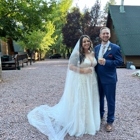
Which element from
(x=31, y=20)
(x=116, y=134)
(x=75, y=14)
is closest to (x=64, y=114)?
(x=116, y=134)

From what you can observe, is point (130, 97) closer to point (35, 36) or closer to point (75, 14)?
point (75, 14)

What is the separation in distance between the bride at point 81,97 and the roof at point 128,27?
1299cm

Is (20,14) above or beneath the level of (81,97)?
above

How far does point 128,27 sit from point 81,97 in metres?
15.6

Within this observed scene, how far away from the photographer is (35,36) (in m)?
24.0

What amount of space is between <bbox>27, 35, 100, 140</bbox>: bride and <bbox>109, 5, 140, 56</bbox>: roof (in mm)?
12992

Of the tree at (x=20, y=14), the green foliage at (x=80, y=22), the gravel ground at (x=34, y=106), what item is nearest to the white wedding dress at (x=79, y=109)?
the gravel ground at (x=34, y=106)

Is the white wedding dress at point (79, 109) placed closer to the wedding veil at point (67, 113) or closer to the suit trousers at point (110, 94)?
the wedding veil at point (67, 113)

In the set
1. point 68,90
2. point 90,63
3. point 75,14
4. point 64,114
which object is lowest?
point 64,114

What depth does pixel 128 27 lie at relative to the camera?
17188mm

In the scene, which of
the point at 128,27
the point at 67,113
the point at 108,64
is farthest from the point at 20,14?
the point at 128,27

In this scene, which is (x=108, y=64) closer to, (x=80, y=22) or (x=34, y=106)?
(x=34, y=106)

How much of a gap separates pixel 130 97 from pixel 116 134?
279 cm

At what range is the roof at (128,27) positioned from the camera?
15.8 meters
